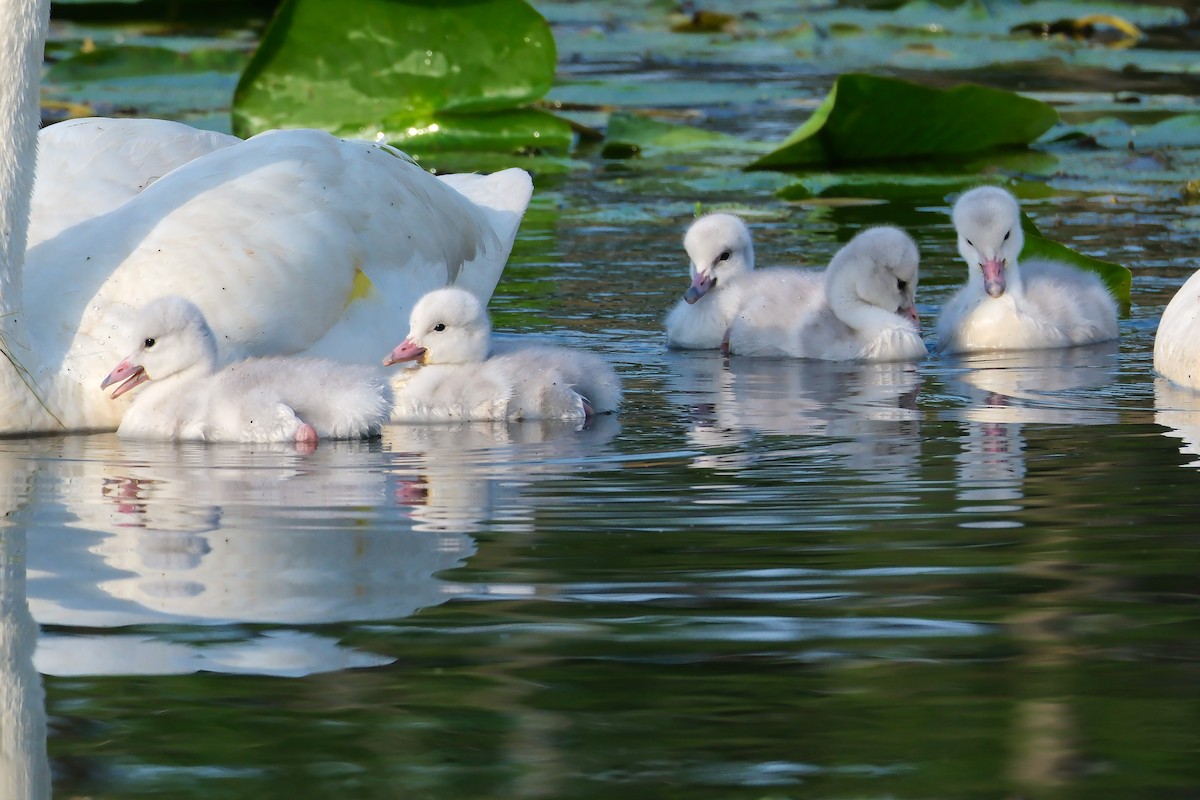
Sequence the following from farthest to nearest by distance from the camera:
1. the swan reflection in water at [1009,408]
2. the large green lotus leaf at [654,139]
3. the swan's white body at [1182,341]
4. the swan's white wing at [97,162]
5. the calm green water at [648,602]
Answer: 1. the large green lotus leaf at [654,139]
2. the swan's white wing at [97,162]
3. the swan's white body at [1182,341]
4. the swan reflection in water at [1009,408]
5. the calm green water at [648,602]

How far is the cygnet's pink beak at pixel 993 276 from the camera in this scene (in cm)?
786

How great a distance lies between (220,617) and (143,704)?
20.2 inches

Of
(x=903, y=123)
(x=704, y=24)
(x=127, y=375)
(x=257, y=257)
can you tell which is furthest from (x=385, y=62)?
(x=704, y=24)

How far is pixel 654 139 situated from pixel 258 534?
31.1 feet

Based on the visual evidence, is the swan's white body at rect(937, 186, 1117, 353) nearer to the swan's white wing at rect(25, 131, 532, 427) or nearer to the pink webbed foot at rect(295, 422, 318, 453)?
the swan's white wing at rect(25, 131, 532, 427)

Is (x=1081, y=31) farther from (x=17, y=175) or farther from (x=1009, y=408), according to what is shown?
(x=17, y=175)

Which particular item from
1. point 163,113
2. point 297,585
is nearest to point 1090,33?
point 163,113

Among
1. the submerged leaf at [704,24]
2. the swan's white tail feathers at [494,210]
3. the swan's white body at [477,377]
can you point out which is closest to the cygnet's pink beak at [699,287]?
the swan's white tail feathers at [494,210]

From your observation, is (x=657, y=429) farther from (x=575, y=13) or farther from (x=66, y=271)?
(x=575, y=13)

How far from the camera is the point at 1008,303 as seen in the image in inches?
312

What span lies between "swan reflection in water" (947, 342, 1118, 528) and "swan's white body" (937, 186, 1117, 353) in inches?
2.3

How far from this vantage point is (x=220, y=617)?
12.9 ft

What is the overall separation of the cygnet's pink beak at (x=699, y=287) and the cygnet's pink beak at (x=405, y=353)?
1770mm

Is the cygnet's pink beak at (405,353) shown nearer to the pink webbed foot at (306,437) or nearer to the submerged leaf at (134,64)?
the pink webbed foot at (306,437)
